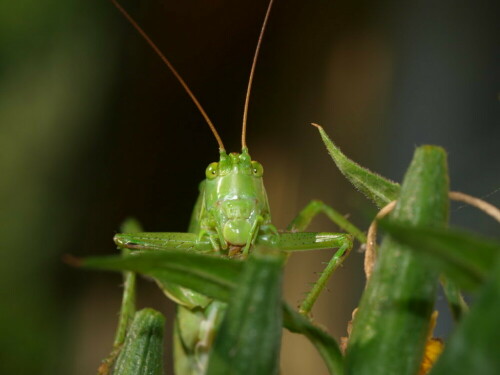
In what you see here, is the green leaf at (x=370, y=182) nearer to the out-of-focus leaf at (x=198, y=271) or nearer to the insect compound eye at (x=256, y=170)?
the out-of-focus leaf at (x=198, y=271)

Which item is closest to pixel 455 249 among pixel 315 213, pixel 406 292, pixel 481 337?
pixel 481 337

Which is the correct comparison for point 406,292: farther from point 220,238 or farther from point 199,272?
point 220,238

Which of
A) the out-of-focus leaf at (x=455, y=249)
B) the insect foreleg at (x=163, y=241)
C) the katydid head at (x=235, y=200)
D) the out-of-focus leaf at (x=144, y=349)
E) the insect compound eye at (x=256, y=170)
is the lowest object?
the out-of-focus leaf at (x=144, y=349)

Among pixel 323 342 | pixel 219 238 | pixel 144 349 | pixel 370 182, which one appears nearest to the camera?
pixel 323 342

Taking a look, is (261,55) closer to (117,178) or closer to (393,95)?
(393,95)

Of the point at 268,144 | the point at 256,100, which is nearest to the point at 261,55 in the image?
the point at 256,100

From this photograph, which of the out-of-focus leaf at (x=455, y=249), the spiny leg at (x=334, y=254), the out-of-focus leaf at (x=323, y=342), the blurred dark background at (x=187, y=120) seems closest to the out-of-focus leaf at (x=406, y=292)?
the out-of-focus leaf at (x=323, y=342)
